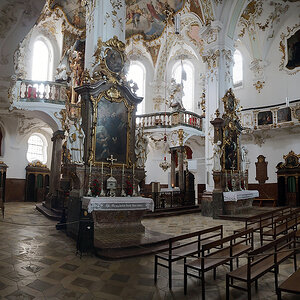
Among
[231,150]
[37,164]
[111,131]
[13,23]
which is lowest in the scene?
[37,164]

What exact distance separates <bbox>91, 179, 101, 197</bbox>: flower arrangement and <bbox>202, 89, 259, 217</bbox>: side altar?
5614 mm

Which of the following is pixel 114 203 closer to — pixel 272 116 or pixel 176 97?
pixel 176 97

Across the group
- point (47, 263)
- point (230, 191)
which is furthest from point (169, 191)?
point (47, 263)

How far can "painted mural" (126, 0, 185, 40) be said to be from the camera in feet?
53.8

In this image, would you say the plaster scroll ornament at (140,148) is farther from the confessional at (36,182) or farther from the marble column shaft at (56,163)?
the confessional at (36,182)

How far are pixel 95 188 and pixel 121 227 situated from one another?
1.28 meters

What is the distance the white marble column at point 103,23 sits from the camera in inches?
353

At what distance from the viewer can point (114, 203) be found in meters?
7.30

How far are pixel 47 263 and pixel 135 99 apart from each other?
221 inches

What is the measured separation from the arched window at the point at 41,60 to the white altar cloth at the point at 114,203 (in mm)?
11988

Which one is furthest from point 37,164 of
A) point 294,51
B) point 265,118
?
point 294,51

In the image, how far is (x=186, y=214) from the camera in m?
13.0

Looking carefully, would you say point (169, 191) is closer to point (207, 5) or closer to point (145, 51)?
point (207, 5)

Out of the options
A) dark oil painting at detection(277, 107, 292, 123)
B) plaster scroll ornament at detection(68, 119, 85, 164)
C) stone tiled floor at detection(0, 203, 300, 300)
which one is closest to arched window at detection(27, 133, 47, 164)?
plaster scroll ornament at detection(68, 119, 85, 164)
